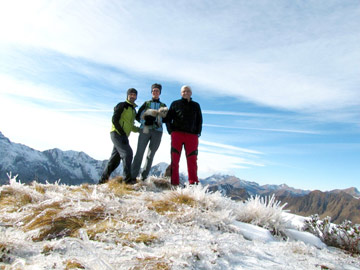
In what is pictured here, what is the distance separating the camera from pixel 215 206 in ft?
14.2

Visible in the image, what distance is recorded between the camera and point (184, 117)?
7328 millimetres

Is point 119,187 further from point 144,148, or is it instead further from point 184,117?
point 184,117

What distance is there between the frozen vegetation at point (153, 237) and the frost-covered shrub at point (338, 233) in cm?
14

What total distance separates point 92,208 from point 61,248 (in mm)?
1162

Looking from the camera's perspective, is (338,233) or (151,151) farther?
(151,151)

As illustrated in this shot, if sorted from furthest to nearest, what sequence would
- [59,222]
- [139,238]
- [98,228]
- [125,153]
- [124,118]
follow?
[124,118]
[125,153]
[59,222]
[98,228]
[139,238]

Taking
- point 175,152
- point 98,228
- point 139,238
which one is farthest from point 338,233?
point 175,152

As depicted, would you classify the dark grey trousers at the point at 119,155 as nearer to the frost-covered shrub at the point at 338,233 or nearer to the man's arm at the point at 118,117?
the man's arm at the point at 118,117

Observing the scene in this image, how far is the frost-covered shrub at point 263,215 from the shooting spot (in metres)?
4.19

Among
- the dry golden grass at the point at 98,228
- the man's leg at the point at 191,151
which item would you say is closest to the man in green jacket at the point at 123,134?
the man's leg at the point at 191,151

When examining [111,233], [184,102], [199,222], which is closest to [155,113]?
[184,102]

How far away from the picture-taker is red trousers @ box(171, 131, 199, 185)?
723 centimetres

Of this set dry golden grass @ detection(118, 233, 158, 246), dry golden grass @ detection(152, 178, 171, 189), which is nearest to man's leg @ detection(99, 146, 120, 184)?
dry golden grass @ detection(152, 178, 171, 189)

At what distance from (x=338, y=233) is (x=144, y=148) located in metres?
5.06
